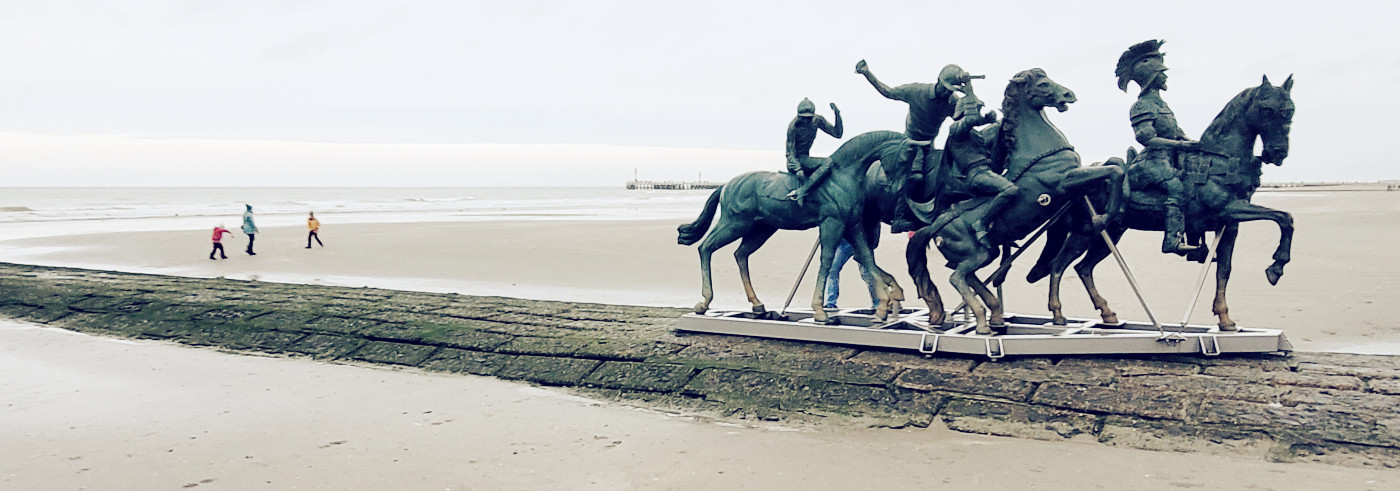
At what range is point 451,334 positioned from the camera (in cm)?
862

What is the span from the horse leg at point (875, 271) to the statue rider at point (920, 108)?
1.11 feet

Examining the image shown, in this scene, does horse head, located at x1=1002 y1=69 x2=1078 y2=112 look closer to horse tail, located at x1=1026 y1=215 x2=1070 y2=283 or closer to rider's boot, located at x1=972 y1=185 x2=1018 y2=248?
rider's boot, located at x1=972 y1=185 x2=1018 y2=248

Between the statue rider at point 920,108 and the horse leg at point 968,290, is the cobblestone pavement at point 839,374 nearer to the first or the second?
→ the horse leg at point 968,290

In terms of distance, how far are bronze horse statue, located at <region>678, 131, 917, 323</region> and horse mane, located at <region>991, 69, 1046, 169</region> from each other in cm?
68

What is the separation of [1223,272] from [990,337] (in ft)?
6.02

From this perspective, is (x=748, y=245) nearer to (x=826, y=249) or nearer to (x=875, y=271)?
(x=826, y=249)

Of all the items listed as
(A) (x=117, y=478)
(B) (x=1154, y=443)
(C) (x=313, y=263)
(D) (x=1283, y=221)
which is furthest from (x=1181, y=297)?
(C) (x=313, y=263)

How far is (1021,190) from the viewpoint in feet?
22.1

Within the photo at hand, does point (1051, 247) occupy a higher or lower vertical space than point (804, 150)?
lower

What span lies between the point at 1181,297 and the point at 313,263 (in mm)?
15410

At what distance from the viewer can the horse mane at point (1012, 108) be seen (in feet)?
22.5

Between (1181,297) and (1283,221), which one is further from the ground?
(1283,221)

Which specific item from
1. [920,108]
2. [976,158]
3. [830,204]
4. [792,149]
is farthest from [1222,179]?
[792,149]

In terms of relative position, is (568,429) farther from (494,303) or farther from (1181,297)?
(1181,297)
